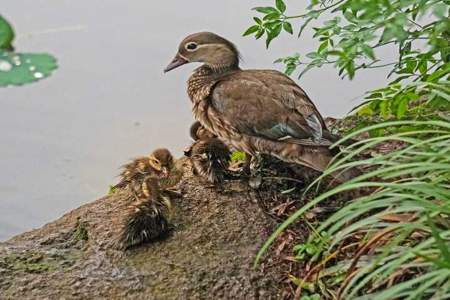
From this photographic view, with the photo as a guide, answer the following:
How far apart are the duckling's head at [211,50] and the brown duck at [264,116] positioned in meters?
0.10

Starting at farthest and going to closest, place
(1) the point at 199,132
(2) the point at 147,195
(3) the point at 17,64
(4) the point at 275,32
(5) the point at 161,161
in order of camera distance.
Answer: (1) the point at 199,132 → (5) the point at 161,161 → (4) the point at 275,32 → (2) the point at 147,195 → (3) the point at 17,64

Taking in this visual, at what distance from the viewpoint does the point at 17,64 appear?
154 cm

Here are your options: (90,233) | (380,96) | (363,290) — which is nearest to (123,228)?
(90,233)

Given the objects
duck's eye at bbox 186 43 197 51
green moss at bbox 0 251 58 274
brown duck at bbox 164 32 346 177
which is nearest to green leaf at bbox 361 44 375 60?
brown duck at bbox 164 32 346 177

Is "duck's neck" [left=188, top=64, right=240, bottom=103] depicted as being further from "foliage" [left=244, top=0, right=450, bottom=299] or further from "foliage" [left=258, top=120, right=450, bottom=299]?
"foliage" [left=258, top=120, right=450, bottom=299]

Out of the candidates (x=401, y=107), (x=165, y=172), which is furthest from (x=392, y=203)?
(x=165, y=172)

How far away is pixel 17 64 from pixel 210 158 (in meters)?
0.92

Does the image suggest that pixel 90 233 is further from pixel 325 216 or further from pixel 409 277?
pixel 409 277

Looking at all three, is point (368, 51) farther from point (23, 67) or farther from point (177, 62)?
point (177, 62)

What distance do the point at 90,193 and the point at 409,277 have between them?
70.8 inches

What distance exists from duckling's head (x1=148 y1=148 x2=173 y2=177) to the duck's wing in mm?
203

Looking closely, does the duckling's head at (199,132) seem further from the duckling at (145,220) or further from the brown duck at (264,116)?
the duckling at (145,220)

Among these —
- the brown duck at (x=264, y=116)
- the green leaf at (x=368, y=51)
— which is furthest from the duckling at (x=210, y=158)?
the green leaf at (x=368, y=51)

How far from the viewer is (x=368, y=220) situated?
66.4 inches
